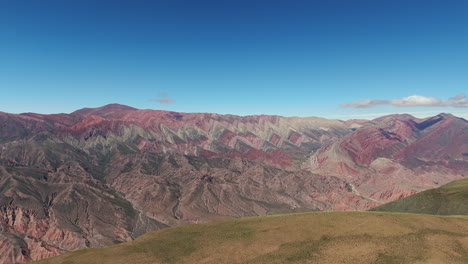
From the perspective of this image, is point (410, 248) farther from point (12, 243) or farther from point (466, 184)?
point (12, 243)

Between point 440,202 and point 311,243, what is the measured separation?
98.6 m

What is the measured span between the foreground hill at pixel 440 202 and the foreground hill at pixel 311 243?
6156 centimetres

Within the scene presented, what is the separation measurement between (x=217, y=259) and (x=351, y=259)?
22.9 m

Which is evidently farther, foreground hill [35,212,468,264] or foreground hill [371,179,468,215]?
foreground hill [371,179,468,215]

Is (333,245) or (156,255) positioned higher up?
(333,245)

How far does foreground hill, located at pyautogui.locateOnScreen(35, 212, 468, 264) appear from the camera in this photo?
47.0 meters

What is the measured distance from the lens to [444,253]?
4597 cm

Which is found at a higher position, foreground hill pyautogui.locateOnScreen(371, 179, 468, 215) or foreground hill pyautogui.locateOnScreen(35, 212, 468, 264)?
foreground hill pyautogui.locateOnScreen(35, 212, 468, 264)

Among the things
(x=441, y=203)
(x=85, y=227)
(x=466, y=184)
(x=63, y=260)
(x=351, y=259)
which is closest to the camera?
(x=351, y=259)

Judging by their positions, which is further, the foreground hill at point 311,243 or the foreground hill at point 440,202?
the foreground hill at point 440,202

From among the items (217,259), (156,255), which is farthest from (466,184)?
(156,255)

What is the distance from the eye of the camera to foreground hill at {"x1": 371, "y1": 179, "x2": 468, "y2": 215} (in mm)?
109312

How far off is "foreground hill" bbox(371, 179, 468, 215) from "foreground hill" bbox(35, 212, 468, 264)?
202ft

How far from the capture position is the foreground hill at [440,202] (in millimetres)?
109312
